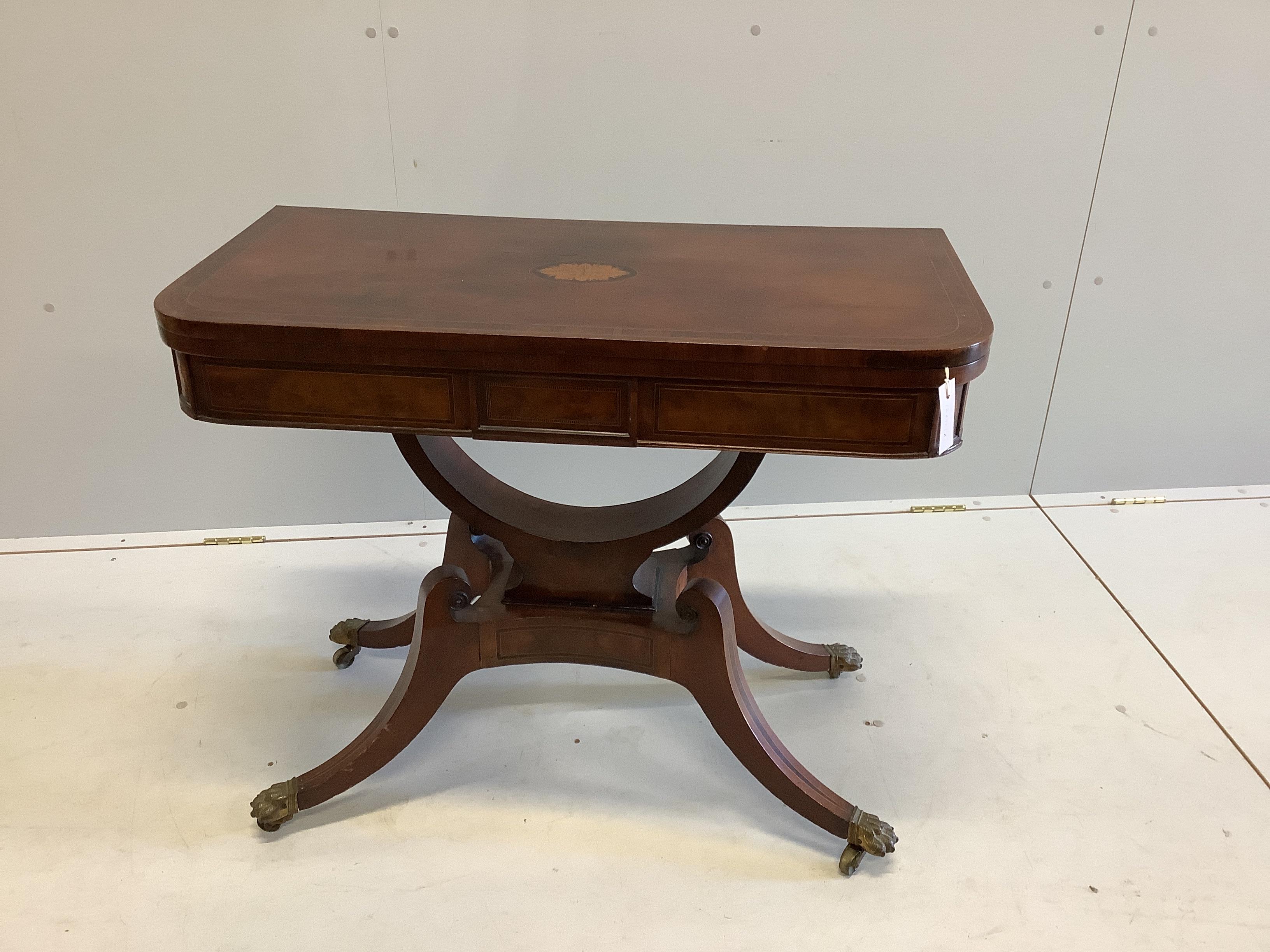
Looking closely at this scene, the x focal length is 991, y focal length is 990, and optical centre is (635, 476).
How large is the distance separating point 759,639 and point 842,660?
17 centimetres

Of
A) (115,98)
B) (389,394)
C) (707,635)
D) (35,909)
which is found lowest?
(35,909)

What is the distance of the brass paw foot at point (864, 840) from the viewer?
145cm

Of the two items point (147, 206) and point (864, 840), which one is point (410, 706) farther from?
point (147, 206)

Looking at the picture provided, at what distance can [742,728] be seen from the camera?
59.9 inches

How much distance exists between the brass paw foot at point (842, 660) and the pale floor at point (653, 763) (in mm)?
20

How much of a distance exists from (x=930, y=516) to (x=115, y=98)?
1.95m

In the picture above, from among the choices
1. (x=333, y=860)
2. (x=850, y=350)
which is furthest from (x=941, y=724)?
(x=333, y=860)

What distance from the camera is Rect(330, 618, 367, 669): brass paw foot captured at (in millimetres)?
1870

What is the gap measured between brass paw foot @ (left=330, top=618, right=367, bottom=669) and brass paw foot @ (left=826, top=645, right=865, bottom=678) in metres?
0.89

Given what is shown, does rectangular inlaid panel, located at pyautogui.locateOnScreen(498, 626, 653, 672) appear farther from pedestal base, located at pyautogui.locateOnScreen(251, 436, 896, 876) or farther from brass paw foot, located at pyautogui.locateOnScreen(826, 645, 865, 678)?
brass paw foot, located at pyautogui.locateOnScreen(826, 645, 865, 678)

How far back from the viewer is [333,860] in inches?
58.4

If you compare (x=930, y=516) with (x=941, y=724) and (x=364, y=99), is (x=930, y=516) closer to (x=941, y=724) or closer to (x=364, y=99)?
(x=941, y=724)

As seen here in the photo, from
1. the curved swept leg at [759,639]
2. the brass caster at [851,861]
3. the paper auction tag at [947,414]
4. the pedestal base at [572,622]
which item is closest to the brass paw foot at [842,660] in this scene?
the curved swept leg at [759,639]

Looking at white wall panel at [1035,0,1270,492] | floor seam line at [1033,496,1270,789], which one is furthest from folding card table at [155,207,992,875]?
white wall panel at [1035,0,1270,492]
